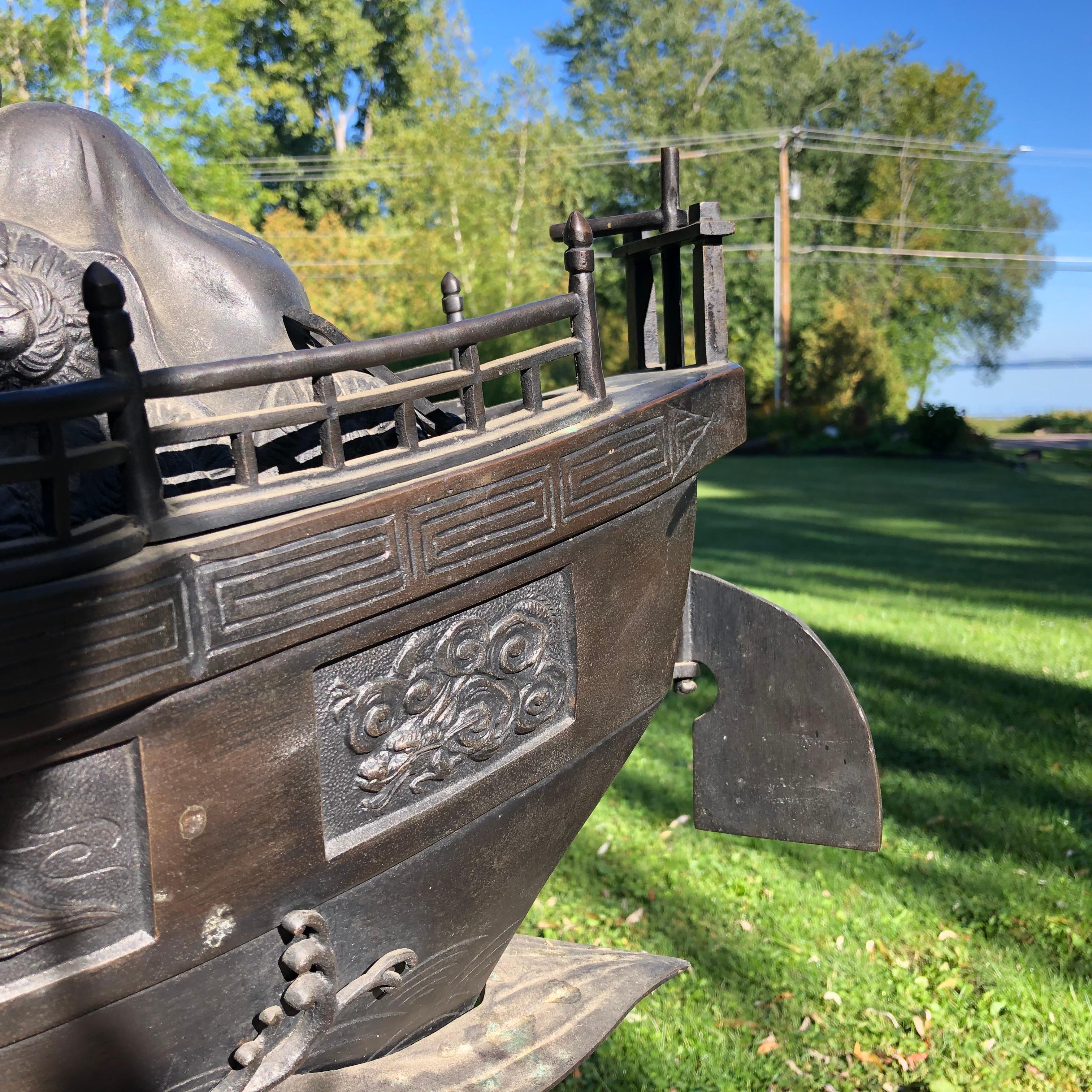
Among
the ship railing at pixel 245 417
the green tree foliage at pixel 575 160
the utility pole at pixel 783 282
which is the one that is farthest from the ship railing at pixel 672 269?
the utility pole at pixel 783 282

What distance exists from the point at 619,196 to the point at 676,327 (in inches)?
958

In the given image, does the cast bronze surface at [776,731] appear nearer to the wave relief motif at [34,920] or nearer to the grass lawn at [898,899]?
the grass lawn at [898,899]

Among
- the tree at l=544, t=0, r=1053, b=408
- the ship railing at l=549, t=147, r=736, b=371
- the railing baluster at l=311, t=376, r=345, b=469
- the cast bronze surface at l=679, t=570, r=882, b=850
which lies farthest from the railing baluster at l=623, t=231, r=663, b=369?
the tree at l=544, t=0, r=1053, b=408

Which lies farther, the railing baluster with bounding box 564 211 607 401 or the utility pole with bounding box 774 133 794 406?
the utility pole with bounding box 774 133 794 406

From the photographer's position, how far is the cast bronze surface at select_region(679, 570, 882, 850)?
8.36 feet

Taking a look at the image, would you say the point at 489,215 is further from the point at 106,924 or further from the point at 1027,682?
the point at 106,924

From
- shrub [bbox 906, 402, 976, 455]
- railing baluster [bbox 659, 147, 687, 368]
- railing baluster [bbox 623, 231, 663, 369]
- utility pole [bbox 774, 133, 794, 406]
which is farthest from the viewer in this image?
utility pole [bbox 774, 133, 794, 406]

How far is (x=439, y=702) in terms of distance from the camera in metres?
1.79

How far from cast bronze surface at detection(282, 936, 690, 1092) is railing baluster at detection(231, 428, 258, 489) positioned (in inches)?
45.8

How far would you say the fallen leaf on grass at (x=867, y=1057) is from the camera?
2.80 metres

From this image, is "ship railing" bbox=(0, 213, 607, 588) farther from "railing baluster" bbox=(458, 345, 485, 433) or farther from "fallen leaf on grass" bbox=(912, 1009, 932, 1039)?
"fallen leaf on grass" bbox=(912, 1009, 932, 1039)

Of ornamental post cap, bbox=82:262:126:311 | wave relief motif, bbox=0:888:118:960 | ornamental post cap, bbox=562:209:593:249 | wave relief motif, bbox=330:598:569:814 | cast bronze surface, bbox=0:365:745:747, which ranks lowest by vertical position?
wave relief motif, bbox=0:888:118:960

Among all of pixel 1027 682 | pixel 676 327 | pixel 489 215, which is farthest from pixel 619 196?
pixel 676 327

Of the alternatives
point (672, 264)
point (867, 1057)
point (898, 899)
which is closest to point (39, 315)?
point (672, 264)
